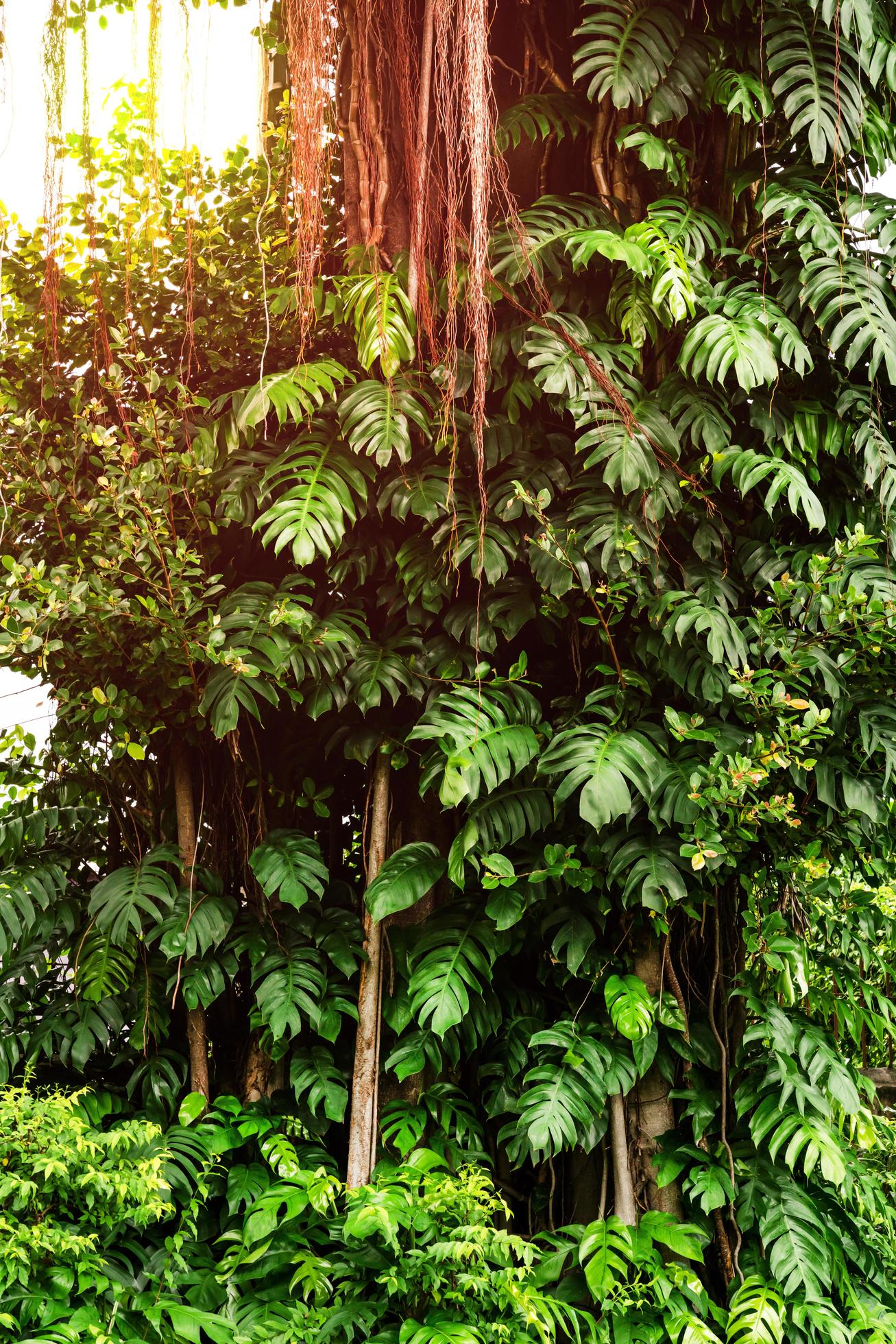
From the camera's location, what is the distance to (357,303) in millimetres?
2727

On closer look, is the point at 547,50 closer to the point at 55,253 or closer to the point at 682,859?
the point at 55,253

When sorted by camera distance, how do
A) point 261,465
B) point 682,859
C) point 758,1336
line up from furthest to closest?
point 261,465 → point 682,859 → point 758,1336

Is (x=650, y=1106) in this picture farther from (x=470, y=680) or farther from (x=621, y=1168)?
(x=470, y=680)

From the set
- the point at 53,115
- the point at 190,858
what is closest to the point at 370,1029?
the point at 190,858

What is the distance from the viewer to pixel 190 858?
9.56 feet

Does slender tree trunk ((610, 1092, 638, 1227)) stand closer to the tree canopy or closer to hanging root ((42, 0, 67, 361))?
the tree canopy

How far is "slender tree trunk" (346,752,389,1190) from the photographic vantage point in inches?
109

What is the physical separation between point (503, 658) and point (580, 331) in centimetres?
92

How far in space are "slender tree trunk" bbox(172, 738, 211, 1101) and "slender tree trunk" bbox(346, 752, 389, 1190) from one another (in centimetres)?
41

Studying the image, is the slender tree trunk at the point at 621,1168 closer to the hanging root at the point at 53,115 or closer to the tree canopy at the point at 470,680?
the tree canopy at the point at 470,680

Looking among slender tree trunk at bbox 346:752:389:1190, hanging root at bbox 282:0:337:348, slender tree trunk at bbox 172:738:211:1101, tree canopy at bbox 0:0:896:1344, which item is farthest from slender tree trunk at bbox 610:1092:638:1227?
hanging root at bbox 282:0:337:348

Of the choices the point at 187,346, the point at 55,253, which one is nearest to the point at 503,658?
the point at 187,346

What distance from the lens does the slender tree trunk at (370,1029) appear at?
276 centimetres

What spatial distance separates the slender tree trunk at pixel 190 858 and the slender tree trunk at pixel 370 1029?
1.35ft
